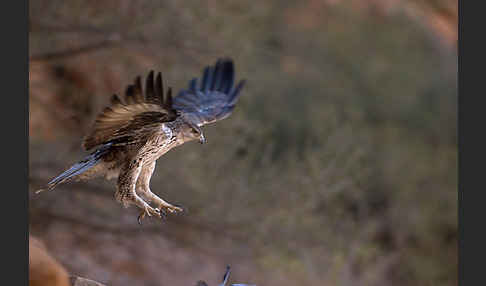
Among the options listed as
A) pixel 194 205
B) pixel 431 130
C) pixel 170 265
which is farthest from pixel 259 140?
pixel 431 130

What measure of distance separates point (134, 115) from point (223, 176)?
339cm

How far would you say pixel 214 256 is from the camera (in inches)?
227

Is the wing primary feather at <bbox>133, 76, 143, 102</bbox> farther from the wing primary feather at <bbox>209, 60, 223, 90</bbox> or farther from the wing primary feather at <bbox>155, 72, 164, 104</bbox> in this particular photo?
the wing primary feather at <bbox>209, 60, 223, 90</bbox>

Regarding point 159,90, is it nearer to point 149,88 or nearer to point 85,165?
point 149,88

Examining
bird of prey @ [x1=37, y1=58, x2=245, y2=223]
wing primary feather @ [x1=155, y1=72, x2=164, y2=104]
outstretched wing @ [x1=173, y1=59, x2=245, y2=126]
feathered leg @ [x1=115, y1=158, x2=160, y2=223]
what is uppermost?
outstretched wing @ [x1=173, y1=59, x2=245, y2=126]

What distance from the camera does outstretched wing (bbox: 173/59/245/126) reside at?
316 centimetres

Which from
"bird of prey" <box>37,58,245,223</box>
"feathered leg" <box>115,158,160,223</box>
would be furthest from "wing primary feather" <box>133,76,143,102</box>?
"feathered leg" <box>115,158,160,223</box>

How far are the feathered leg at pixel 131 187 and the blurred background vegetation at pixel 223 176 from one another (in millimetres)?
1766

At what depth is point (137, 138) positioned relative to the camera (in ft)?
8.38

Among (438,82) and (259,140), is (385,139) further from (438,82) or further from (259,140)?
(259,140)

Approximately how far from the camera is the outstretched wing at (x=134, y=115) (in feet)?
7.04

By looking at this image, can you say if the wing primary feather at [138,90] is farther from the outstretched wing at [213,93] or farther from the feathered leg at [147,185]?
the outstretched wing at [213,93]

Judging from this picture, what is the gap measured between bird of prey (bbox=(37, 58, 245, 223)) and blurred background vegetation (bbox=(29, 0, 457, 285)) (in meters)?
1.72

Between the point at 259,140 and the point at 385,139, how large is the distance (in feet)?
12.6
